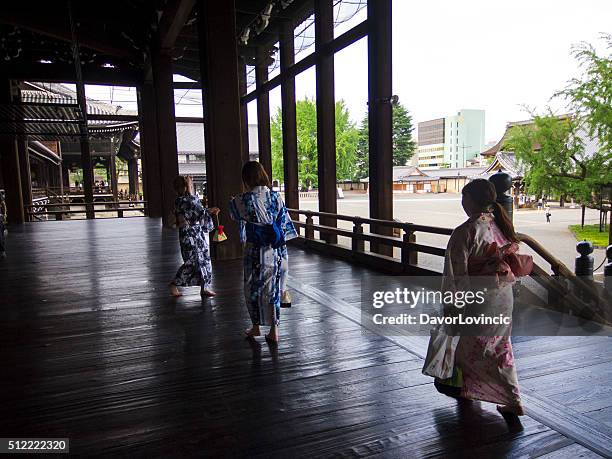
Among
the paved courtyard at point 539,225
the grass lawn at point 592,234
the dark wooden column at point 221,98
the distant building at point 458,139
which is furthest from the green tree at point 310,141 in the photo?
the distant building at point 458,139

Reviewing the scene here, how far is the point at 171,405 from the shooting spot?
8.25 ft

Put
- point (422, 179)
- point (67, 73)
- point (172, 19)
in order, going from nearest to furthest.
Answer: point (172, 19) < point (67, 73) < point (422, 179)

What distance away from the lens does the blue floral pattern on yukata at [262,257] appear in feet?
11.1

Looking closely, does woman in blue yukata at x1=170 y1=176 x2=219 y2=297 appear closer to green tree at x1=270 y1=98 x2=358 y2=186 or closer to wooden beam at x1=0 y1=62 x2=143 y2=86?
wooden beam at x1=0 y1=62 x2=143 y2=86

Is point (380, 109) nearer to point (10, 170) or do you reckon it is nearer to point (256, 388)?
point (256, 388)

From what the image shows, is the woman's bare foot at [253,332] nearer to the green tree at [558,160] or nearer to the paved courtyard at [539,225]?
the paved courtyard at [539,225]

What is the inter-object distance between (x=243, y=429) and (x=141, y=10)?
437 inches

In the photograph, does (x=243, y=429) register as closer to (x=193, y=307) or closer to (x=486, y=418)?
(x=486, y=418)

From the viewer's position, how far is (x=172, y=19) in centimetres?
877

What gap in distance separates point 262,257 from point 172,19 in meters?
7.27

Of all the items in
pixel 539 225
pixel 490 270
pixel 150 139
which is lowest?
pixel 539 225

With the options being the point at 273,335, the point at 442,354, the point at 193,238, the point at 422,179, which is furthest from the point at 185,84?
the point at 422,179

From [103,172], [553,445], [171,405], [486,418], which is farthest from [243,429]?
[103,172]

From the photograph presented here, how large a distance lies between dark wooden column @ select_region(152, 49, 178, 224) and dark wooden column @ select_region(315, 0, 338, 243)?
444 cm
